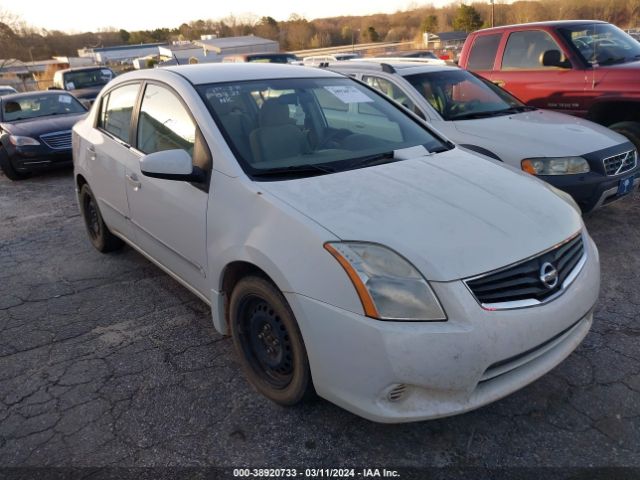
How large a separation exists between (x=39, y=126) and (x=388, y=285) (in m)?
8.63

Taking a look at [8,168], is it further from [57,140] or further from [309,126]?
[309,126]

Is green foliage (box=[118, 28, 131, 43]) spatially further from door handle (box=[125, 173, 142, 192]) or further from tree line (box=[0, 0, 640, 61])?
door handle (box=[125, 173, 142, 192])

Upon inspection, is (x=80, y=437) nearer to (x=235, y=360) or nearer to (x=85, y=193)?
(x=235, y=360)

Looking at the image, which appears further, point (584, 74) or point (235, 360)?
point (584, 74)

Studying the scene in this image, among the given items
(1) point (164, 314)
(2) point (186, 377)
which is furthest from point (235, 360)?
(1) point (164, 314)

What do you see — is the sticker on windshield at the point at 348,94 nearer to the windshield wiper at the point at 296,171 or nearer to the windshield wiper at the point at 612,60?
the windshield wiper at the point at 296,171

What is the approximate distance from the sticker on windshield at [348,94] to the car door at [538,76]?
3.75 meters

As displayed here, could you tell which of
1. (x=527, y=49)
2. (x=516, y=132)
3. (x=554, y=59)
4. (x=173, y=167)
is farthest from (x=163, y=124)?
(x=527, y=49)

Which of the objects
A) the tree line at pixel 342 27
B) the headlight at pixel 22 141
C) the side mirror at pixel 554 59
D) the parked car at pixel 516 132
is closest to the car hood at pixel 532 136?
the parked car at pixel 516 132

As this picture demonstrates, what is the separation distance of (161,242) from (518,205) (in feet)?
7.27

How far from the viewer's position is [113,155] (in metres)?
3.86

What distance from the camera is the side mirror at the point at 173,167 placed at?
273cm

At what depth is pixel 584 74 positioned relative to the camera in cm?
603

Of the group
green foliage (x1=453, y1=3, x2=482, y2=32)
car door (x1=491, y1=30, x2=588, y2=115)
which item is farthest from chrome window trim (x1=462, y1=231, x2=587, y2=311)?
green foliage (x1=453, y1=3, x2=482, y2=32)
